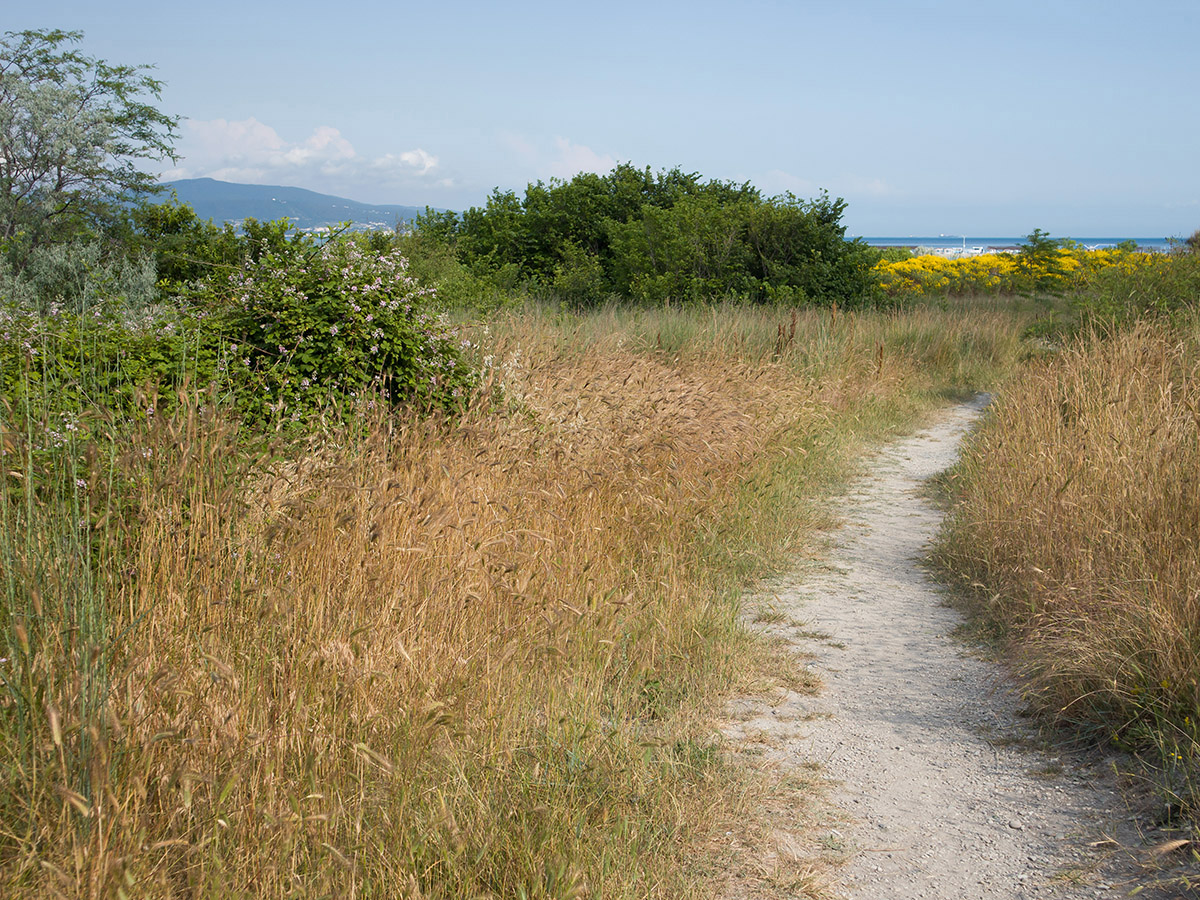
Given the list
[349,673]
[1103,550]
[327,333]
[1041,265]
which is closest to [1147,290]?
[1103,550]

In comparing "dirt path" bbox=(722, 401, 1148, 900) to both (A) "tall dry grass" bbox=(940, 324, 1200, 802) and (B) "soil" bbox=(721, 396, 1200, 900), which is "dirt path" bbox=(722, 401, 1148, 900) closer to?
(B) "soil" bbox=(721, 396, 1200, 900)

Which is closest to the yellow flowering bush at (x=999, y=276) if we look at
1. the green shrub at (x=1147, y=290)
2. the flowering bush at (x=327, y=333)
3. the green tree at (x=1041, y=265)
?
the green tree at (x=1041, y=265)

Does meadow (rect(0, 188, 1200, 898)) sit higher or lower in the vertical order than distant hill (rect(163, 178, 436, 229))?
lower

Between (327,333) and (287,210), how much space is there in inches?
206

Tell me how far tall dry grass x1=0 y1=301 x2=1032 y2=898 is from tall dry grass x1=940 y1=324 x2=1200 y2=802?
1497 millimetres

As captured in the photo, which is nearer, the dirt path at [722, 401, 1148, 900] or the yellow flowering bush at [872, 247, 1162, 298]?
the dirt path at [722, 401, 1148, 900]

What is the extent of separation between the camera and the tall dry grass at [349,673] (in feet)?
6.70

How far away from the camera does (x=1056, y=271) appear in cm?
2897

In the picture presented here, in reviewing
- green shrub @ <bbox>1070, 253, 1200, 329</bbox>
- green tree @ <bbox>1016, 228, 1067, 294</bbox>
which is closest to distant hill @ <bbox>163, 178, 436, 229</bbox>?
green shrub @ <bbox>1070, 253, 1200, 329</bbox>

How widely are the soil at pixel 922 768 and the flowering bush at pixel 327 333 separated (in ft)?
10.3

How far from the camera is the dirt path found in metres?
2.72

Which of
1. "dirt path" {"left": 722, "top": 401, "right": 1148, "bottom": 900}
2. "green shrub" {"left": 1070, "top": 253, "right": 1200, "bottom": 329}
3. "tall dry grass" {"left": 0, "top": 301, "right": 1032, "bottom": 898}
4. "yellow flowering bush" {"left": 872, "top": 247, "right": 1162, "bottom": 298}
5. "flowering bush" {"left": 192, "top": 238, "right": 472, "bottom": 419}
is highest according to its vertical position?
"yellow flowering bush" {"left": 872, "top": 247, "right": 1162, "bottom": 298}

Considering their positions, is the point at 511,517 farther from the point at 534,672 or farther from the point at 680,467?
the point at 680,467

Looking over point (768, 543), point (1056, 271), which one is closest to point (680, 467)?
point (768, 543)
